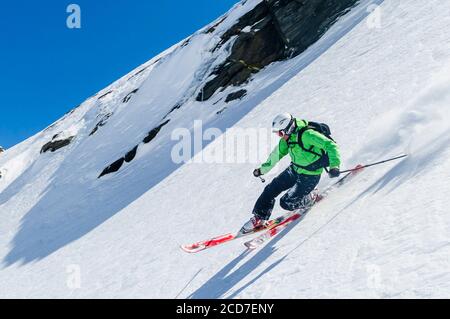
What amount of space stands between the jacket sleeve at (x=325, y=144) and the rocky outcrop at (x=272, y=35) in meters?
17.5

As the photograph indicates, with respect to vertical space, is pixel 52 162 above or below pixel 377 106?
above

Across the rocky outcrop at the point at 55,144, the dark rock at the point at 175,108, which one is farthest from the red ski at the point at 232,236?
the rocky outcrop at the point at 55,144

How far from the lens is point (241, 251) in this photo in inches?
307

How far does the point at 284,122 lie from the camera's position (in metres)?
7.53

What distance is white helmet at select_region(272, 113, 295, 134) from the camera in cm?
748

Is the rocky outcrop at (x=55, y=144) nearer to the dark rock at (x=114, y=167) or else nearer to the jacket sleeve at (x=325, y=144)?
the dark rock at (x=114, y=167)

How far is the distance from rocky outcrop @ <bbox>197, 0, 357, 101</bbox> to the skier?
56.6 ft

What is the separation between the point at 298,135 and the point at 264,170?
112cm

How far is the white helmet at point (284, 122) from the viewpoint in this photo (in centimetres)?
748

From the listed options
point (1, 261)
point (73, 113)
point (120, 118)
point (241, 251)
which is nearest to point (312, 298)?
point (241, 251)

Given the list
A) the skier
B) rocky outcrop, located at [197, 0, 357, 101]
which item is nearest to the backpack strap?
the skier
